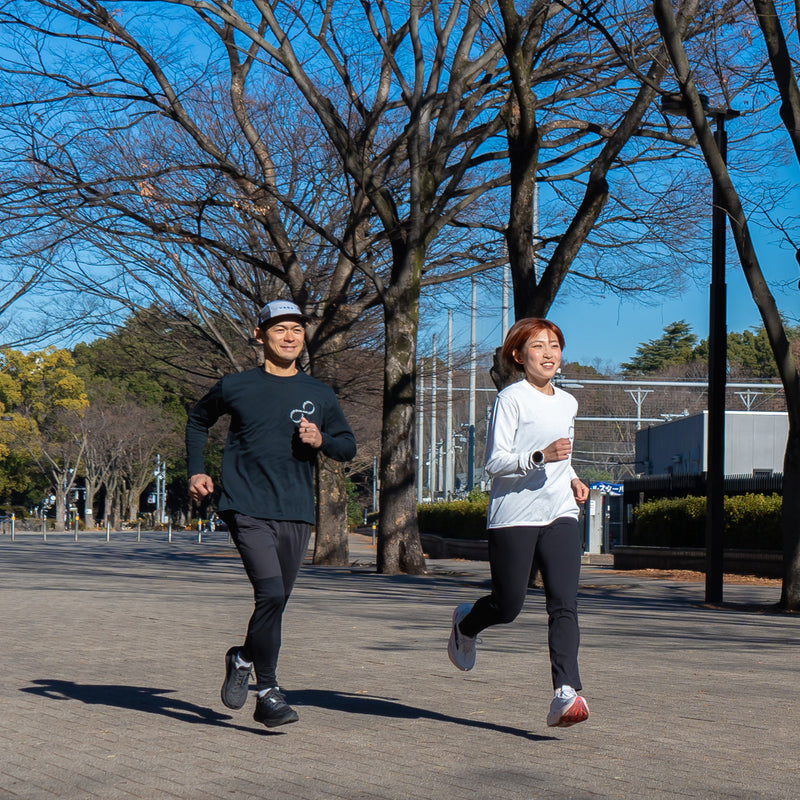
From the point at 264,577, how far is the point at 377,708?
1159 millimetres

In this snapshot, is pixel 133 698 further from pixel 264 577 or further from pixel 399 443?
pixel 399 443

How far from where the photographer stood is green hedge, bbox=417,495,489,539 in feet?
112

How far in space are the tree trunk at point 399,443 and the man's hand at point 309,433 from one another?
13798 millimetres

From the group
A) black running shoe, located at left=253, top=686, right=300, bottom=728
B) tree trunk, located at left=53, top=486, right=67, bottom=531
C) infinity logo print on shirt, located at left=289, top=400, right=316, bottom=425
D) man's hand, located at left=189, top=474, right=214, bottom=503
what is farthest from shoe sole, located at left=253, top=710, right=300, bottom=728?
tree trunk, located at left=53, top=486, right=67, bottom=531

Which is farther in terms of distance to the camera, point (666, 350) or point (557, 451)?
point (666, 350)

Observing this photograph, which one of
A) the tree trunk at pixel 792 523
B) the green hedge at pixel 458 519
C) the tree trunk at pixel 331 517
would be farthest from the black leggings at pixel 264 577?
the green hedge at pixel 458 519

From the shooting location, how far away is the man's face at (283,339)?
5730 millimetres

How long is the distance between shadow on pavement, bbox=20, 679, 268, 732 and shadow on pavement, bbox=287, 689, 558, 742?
554mm

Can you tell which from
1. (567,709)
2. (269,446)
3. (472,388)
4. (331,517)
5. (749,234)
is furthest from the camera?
(472,388)

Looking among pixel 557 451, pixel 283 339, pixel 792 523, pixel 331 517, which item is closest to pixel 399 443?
pixel 331 517

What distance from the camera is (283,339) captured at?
5730 millimetres

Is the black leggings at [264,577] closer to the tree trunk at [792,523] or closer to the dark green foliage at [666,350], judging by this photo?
the tree trunk at [792,523]

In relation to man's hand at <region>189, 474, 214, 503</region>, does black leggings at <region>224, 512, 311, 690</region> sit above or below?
below

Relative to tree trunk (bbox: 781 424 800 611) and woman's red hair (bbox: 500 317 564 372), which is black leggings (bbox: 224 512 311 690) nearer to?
woman's red hair (bbox: 500 317 564 372)
